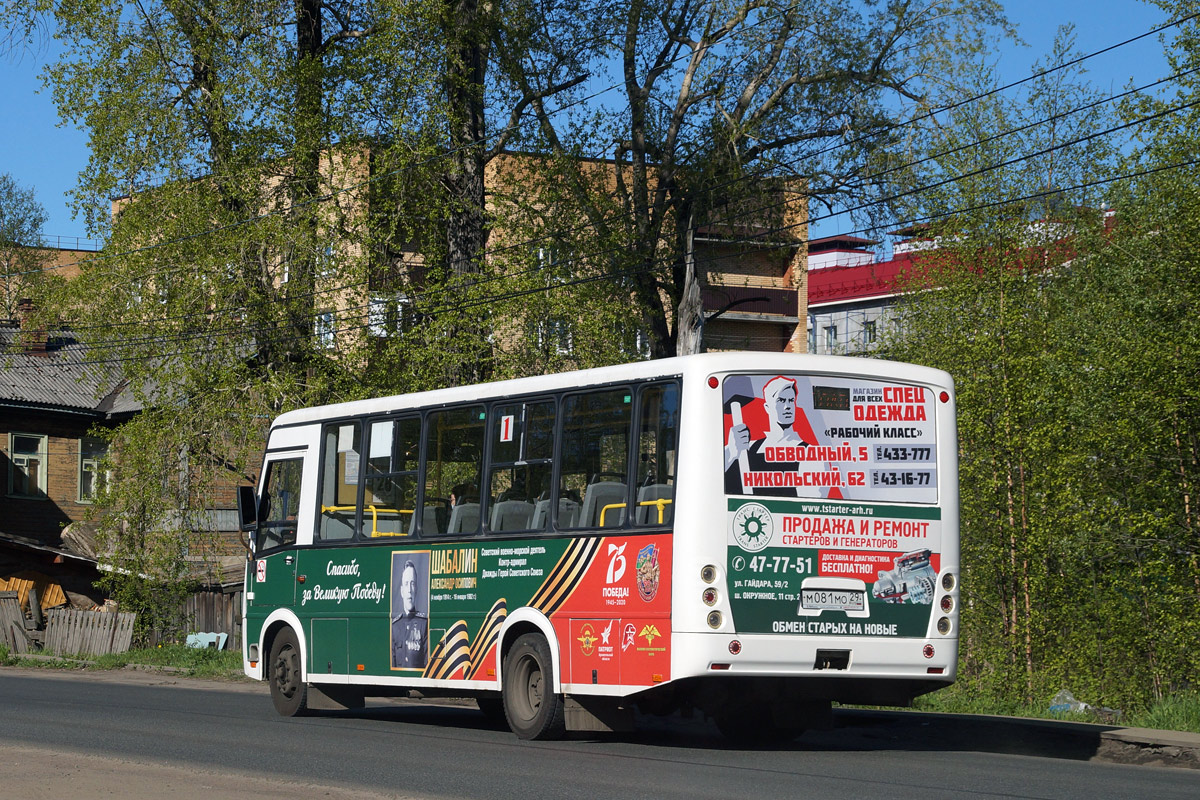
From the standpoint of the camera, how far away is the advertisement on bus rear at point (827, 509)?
1173 cm

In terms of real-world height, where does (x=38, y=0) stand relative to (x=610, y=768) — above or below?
above

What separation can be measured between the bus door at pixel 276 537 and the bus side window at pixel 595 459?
190 inches

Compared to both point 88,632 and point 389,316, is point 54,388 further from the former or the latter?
point 389,316

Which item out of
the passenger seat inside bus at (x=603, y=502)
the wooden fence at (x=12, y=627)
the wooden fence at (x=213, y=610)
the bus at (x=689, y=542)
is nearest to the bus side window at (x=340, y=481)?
the bus at (x=689, y=542)

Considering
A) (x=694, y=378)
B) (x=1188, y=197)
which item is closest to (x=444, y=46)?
(x=1188, y=197)

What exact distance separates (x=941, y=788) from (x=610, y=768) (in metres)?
2.50

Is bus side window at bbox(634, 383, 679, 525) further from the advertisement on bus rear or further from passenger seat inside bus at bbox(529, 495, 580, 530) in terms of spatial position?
passenger seat inside bus at bbox(529, 495, 580, 530)

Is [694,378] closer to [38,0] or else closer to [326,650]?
[326,650]

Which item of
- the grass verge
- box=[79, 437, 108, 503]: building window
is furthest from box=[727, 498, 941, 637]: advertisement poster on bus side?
box=[79, 437, 108, 503]: building window

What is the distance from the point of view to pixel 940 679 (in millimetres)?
12211

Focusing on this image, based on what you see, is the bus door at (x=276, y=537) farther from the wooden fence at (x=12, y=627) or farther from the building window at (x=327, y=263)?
the wooden fence at (x=12, y=627)

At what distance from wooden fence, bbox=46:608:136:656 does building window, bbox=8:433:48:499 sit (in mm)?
11981

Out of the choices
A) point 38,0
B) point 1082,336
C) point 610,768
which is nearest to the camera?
point 610,768

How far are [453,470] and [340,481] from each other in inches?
85.7
